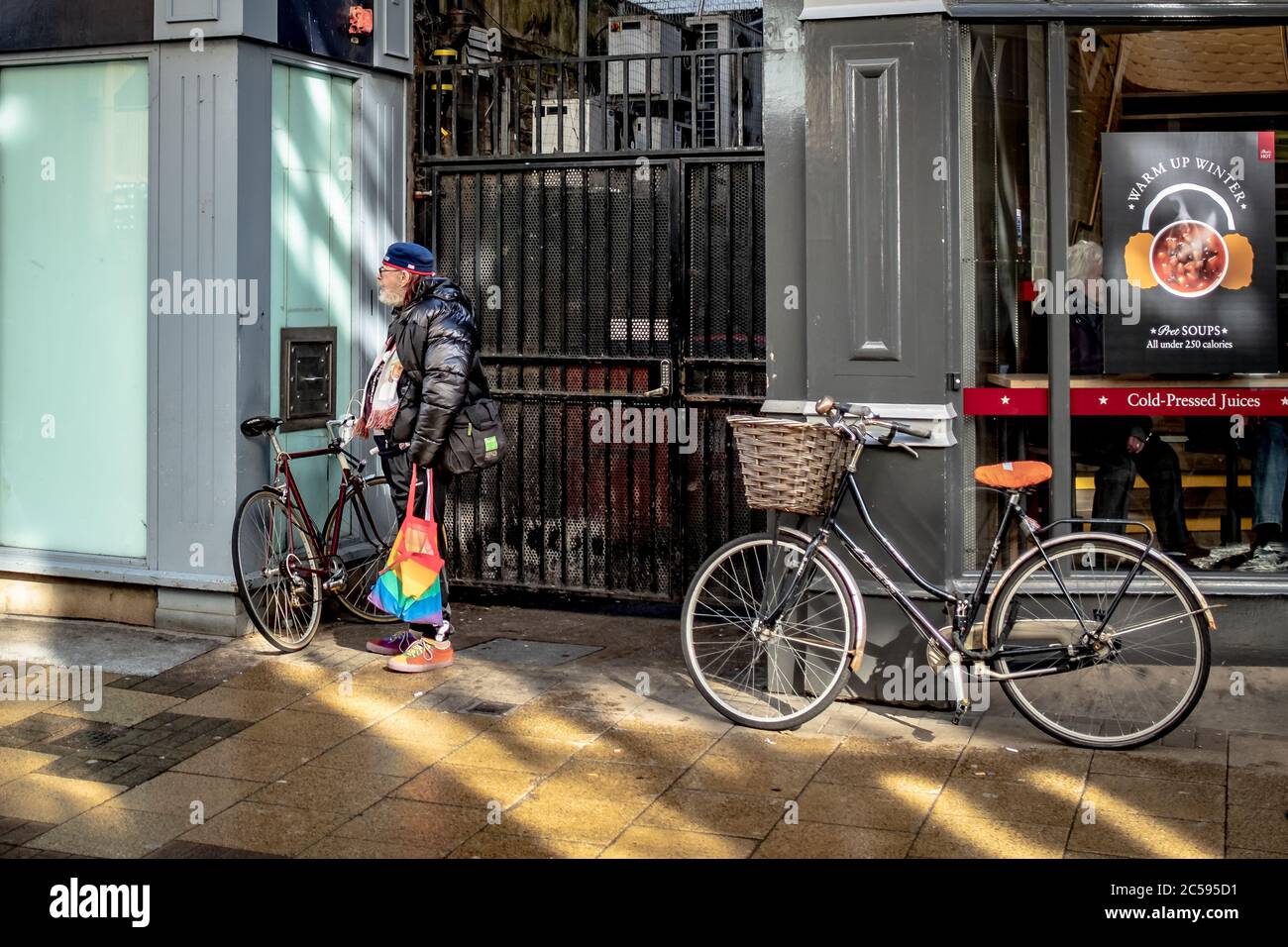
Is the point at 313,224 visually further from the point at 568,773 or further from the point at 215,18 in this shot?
A: the point at 568,773

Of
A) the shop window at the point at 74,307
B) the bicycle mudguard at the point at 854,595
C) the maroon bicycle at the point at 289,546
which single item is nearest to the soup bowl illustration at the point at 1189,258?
the bicycle mudguard at the point at 854,595

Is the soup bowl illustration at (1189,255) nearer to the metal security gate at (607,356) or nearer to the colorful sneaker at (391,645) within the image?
the metal security gate at (607,356)

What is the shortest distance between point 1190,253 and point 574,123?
12.9 feet

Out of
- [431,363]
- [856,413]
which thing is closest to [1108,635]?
[856,413]

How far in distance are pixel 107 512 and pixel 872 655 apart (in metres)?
4.21

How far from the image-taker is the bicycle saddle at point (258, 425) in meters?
7.96

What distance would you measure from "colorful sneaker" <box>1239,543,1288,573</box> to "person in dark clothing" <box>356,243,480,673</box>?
144 inches

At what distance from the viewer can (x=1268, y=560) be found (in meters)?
7.17

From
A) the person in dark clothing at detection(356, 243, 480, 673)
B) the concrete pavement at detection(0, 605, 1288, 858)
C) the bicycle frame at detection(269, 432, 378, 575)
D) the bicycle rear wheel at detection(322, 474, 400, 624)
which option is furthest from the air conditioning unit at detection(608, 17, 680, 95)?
the concrete pavement at detection(0, 605, 1288, 858)

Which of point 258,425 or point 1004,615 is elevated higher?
point 258,425

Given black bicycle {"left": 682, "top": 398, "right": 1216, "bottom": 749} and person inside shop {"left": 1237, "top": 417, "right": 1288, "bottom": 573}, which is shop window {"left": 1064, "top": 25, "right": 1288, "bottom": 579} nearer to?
person inside shop {"left": 1237, "top": 417, "right": 1288, "bottom": 573}

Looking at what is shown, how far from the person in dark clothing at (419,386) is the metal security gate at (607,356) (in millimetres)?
1328

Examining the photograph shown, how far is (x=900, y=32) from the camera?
6.77 meters

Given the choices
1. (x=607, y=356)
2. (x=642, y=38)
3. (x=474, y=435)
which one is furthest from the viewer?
(x=642, y=38)
